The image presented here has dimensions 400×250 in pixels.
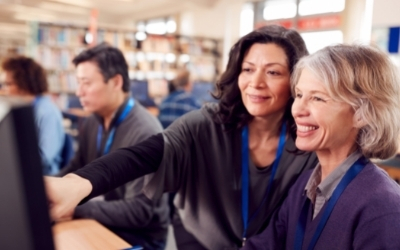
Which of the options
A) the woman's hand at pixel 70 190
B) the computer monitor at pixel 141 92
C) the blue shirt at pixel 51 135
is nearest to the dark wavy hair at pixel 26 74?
the blue shirt at pixel 51 135

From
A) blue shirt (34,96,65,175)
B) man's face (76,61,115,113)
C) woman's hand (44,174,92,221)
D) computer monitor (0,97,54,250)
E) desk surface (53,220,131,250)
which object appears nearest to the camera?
computer monitor (0,97,54,250)

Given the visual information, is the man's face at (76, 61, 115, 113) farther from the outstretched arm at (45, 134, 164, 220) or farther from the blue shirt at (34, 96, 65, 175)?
the outstretched arm at (45, 134, 164, 220)

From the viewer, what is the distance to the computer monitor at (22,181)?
43 centimetres

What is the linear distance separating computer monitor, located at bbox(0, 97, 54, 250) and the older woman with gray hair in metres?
0.79

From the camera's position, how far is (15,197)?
0.45m

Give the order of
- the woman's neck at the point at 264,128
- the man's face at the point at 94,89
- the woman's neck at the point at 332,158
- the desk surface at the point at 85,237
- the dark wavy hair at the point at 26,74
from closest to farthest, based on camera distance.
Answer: the woman's neck at the point at 332,158 → the desk surface at the point at 85,237 → the woman's neck at the point at 264,128 → the man's face at the point at 94,89 → the dark wavy hair at the point at 26,74

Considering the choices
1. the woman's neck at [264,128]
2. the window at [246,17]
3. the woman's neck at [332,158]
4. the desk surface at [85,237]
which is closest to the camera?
the woman's neck at [332,158]

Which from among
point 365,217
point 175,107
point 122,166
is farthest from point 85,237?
point 175,107

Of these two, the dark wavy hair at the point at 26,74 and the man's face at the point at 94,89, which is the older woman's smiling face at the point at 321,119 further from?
the dark wavy hair at the point at 26,74

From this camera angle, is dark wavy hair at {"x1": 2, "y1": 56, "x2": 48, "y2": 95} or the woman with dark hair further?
dark wavy hair at {"x1": 2, "y1": 56, "x2": 48, "y2": 95}

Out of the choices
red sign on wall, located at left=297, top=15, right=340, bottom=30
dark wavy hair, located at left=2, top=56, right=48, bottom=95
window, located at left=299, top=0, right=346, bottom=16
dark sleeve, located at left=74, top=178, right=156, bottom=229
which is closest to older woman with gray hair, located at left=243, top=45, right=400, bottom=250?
dark sleeve, located at left=74, top=178, right=156, bottom=229

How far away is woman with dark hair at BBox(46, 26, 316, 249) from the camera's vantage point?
1514mm

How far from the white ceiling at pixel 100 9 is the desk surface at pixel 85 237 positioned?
9325 millimetres

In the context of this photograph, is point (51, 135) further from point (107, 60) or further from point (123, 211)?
point (123, 211)
